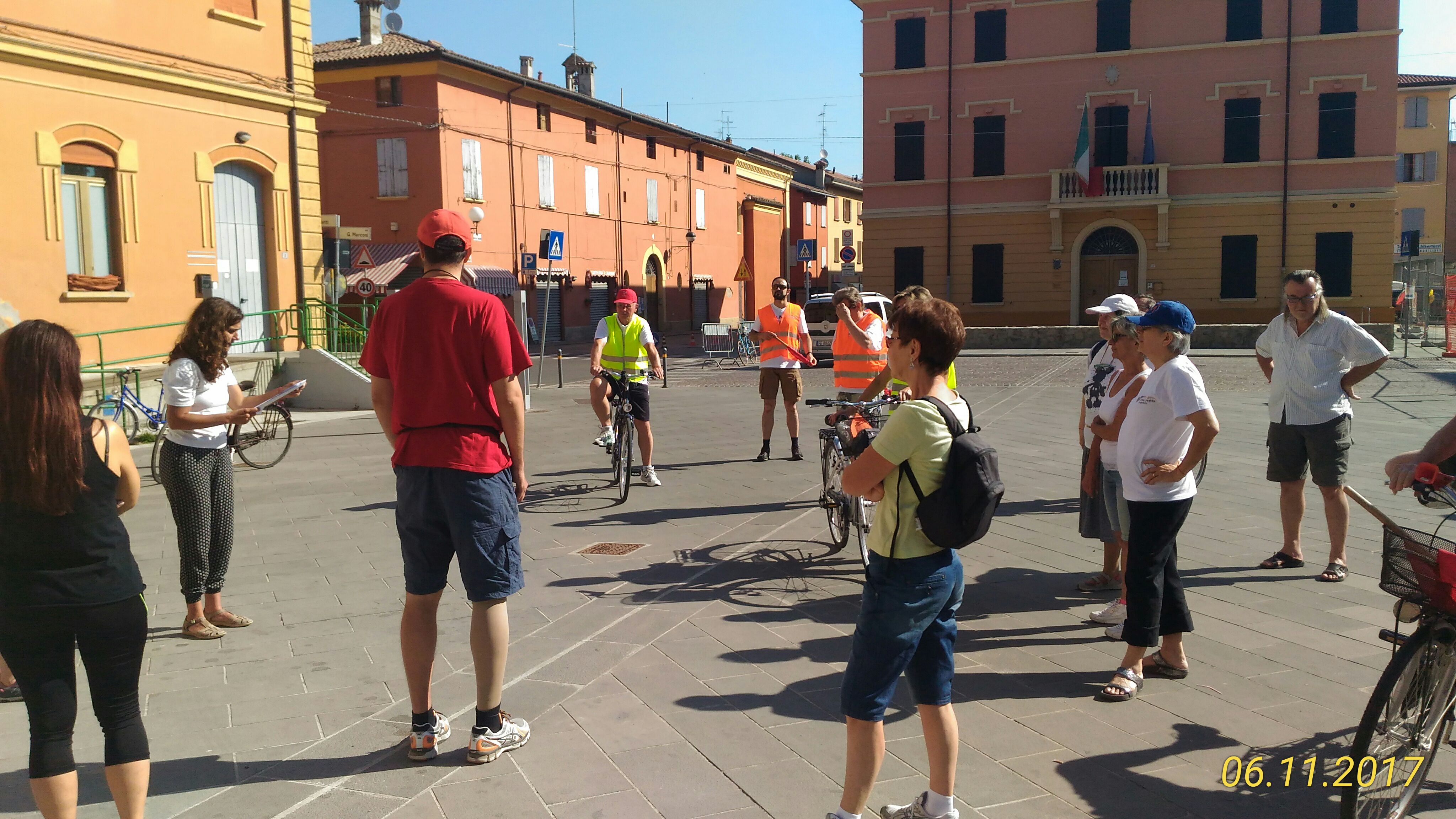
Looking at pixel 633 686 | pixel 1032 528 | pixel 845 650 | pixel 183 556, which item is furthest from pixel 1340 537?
pixel 183 556

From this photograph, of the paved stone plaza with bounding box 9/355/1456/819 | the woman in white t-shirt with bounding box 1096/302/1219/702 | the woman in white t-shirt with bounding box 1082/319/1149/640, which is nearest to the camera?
the paved stone plaza with bounding box 9/355/1456/819

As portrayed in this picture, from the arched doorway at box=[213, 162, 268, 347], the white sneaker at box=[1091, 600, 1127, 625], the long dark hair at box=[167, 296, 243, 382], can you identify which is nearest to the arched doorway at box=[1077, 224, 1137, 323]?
the arched doorway at box=[213, 162, 268, 347]

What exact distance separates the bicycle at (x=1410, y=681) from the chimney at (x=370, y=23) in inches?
1407

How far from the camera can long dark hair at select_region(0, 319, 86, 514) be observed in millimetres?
3016

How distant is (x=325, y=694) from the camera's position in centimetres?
471

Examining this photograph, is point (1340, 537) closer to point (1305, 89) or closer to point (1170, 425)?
point (1170, 425)

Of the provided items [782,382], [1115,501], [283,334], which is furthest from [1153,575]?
[283,334]

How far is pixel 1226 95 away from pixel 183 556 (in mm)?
33784

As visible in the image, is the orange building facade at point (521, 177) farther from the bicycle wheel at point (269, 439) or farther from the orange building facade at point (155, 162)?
the bicycle wheel at point (269, 439)

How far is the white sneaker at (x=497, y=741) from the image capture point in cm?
391

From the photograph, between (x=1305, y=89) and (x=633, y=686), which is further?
(x=1305, y=89)

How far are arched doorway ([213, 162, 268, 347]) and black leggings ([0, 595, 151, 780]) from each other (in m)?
15.2

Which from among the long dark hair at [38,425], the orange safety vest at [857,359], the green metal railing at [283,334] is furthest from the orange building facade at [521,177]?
the long dark hair at [38,425]

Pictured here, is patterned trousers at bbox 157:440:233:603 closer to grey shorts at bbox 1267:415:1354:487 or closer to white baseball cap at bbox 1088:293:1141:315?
white baseball cap at bbox 1088:293:1141:315
